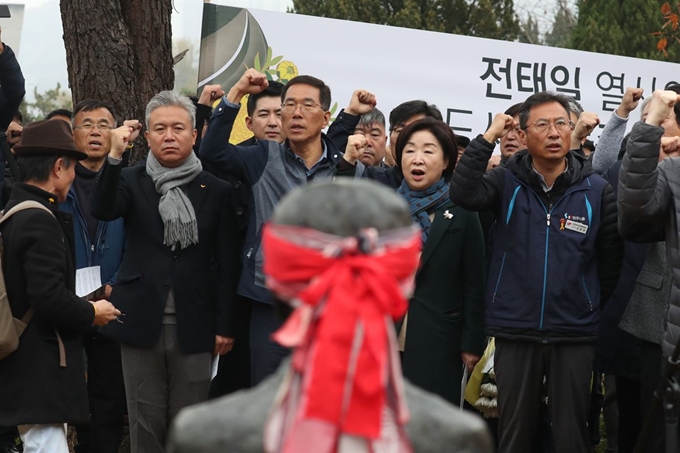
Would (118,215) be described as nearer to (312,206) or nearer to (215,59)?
(215,59)

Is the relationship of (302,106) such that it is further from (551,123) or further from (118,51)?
(118,51)

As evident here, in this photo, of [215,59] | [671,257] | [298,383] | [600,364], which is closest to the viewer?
[298,383]

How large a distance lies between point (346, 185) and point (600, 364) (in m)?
4.56

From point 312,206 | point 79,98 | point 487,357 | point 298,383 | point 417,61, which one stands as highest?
point 417,61

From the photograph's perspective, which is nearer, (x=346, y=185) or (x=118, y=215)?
(x=346, y=185)

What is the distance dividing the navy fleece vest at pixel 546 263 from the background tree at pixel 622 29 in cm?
1521

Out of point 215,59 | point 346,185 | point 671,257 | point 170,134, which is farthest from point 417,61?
point 346,185

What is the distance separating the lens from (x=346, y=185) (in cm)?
192

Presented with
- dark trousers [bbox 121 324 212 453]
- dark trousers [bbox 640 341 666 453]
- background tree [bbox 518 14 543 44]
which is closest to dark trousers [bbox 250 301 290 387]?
dark trousers [bbox 121 324 212 453]

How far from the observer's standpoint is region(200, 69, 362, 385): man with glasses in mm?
5488

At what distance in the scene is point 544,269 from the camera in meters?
5.43

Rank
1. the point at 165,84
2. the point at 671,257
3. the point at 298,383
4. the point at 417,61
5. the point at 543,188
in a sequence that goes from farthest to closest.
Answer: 1. the point at 417,61
2. the point at 165,84
3. the point at 543,188
4. the point at 671,257
5. the point at 298,383

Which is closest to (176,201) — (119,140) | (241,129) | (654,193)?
(119,140)

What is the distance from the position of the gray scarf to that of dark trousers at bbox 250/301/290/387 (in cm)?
53
